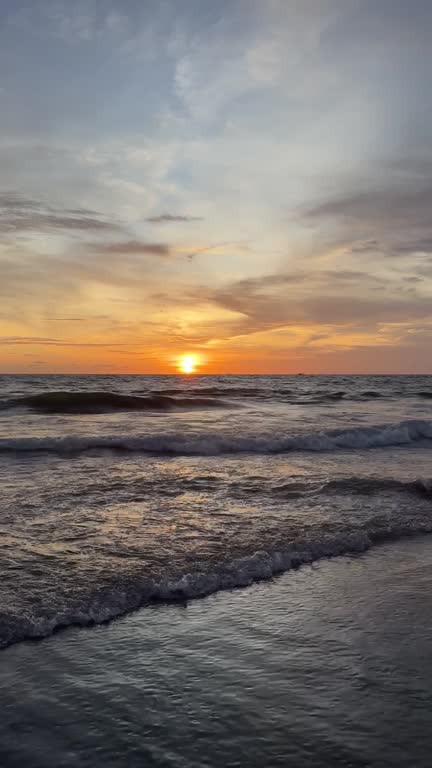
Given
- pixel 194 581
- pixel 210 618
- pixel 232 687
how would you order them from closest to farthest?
1. pixel 232 687
2. pixel 210 618
3. pixel 194 581

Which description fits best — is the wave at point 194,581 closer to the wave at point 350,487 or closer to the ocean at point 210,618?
the ocean at point 210,618

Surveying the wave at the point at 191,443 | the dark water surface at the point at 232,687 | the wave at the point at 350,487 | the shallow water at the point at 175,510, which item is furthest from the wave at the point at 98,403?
the dark water surface at the point at 232,687

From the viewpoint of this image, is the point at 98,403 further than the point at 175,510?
A: Yes

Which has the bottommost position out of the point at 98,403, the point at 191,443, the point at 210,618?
the point at 210,618

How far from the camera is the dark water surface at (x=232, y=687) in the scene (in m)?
2.87

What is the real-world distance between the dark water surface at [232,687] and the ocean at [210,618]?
0.04 feet

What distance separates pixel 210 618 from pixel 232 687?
1.04 metres

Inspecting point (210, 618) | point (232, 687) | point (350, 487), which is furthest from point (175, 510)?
point (232, 687)

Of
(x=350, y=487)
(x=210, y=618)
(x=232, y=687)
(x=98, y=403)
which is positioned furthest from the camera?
(x=98, y=403)

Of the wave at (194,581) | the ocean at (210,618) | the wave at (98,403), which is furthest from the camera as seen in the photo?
the wave at (98,403)

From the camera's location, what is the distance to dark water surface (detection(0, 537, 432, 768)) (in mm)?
2867

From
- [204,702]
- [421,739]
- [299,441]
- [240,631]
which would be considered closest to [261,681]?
[204,702]

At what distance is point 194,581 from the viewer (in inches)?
203

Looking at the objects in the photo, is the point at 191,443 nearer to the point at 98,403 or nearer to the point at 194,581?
the point at 194,581
